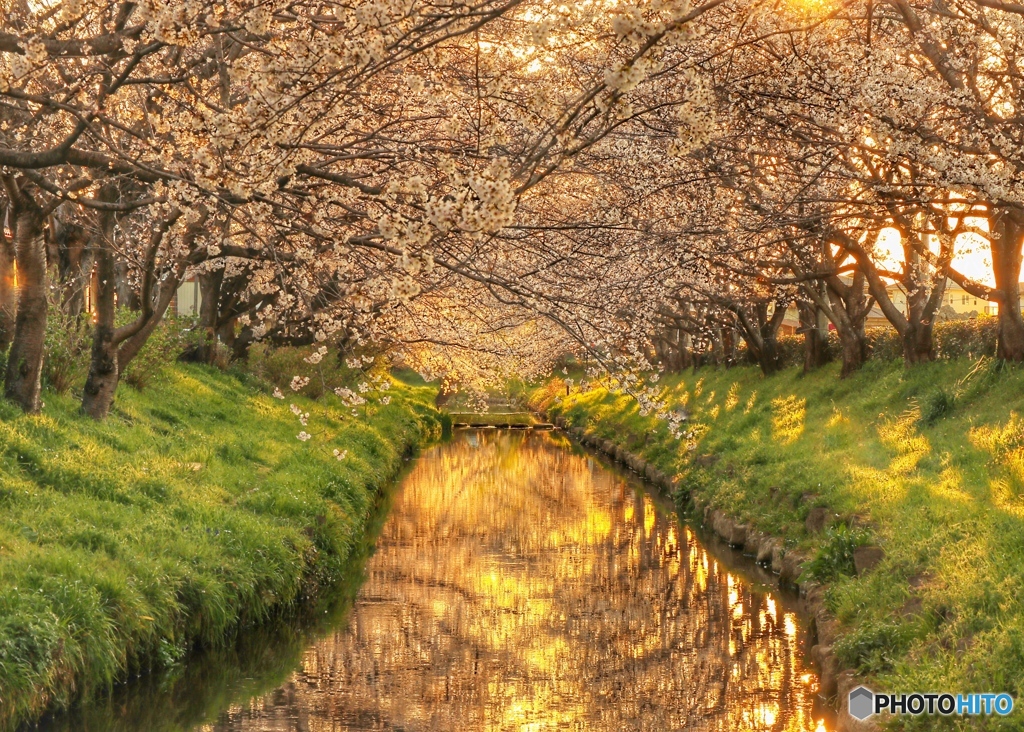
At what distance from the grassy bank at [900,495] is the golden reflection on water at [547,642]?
3.92 feet

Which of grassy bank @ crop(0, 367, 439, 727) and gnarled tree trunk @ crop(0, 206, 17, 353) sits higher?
gnarled tree trunk @ crop(0, 206, 17, 353)

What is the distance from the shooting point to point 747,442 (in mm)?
26484

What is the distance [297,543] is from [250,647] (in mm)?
2846

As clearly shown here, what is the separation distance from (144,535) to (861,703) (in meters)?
8.13

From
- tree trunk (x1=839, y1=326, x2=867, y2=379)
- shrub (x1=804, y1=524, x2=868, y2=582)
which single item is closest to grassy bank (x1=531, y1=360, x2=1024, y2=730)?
shrub (x1=804, y1=524, x2=868, y2=582)

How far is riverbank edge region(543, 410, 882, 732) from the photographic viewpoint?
1135cm

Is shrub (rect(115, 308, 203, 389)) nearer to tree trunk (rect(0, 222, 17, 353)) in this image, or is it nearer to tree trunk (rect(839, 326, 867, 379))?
tree trunk (rect(0, 222, 17, 353))

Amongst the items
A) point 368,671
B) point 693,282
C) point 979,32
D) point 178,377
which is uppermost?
point 979,32

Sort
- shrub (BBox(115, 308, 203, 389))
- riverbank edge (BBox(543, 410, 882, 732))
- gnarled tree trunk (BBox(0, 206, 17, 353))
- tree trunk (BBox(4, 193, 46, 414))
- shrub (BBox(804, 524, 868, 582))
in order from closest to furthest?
riverbank edge (BBox(543, 410, 882, 732))
shrub (BBox(804, 524, 868, 582))
tree trunk (BBox(4, 193, 46, 414))
gnarled tree trunk (BBox(0, 206, 17, 353))
shrub (BBox(115, 308, 203, 389))

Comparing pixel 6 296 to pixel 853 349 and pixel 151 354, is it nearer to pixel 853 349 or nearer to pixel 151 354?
pixel 151 354

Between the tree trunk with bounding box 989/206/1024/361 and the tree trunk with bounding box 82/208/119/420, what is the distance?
15.4m

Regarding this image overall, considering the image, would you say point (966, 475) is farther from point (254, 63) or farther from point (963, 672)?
point (254, 63)

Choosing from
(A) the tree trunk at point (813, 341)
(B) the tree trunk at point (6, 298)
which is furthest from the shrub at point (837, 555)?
(A) the tree trunk at point (813, 341)

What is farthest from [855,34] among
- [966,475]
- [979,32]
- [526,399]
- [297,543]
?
[526,399]
